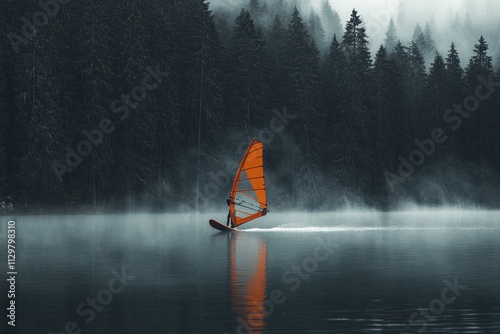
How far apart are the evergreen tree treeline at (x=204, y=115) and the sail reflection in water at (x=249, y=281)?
1676 inches

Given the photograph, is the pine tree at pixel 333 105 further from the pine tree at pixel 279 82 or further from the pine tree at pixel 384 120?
the pine tree at pixel 279 82

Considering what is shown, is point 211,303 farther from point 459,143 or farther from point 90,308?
point 459,143

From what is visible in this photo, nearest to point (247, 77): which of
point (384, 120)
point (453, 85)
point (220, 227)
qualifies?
point (384, 120)

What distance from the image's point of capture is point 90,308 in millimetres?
25281

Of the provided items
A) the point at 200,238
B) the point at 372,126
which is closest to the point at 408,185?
the point at 372,126

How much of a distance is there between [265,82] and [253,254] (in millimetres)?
69267

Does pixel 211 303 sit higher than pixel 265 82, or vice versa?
pixel 265 82

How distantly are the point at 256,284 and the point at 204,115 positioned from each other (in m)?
72.0

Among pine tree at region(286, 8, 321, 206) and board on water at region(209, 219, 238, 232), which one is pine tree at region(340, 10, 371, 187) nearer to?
pine tree at region(286, 8, 321, 206)

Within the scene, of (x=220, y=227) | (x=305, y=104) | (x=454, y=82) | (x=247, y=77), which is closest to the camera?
(x=220, y=227)

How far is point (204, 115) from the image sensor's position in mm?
101812

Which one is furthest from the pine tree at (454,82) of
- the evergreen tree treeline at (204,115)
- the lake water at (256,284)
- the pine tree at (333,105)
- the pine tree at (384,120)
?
the lake water at (256,284)

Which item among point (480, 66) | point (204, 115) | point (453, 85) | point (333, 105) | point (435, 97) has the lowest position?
point (204, 115)

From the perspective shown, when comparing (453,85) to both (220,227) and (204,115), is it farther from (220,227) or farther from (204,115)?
(220,227)
